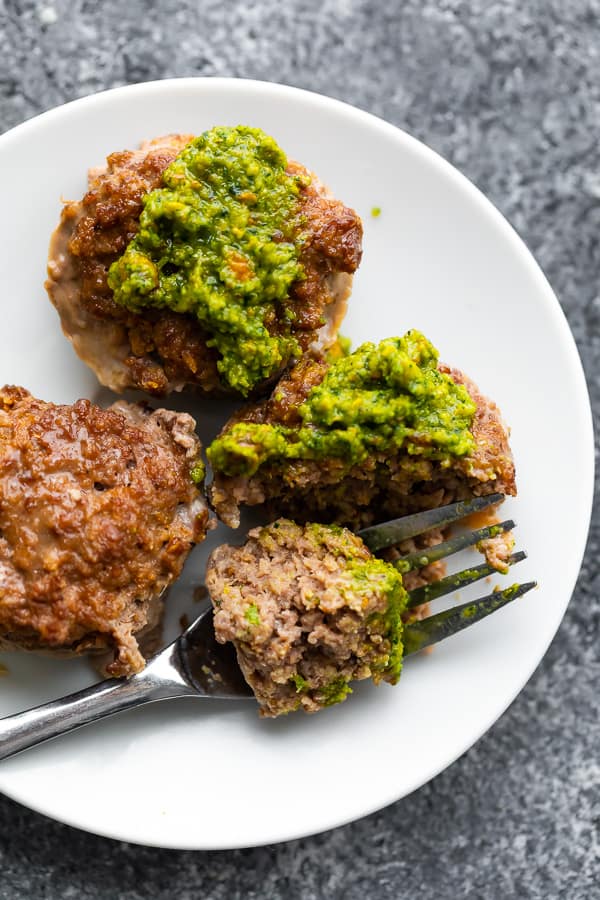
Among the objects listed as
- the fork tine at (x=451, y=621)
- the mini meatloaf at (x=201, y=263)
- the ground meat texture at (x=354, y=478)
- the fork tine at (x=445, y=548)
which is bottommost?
the fork tine at (x=451, y=621)

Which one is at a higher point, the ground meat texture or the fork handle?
the ground meat texture

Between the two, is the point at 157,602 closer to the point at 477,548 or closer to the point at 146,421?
the point at 146,421

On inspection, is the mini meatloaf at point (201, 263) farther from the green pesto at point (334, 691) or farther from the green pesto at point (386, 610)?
the green pesto at point (334, 691)

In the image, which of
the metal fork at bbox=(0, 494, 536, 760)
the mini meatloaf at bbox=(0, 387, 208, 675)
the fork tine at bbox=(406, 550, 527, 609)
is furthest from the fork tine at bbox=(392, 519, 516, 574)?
the mini meatloaf at bbox=(0, 387, 208, 675)

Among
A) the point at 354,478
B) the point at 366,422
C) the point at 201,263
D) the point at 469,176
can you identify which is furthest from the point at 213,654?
the point at 469,176

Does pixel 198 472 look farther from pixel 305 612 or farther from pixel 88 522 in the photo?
pixel 305 612

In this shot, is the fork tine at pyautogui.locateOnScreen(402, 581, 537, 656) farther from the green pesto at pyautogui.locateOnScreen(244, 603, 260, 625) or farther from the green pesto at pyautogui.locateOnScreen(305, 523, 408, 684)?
the green pesto at pyautogui.locateOnScreen(244, 603, 260, 625)

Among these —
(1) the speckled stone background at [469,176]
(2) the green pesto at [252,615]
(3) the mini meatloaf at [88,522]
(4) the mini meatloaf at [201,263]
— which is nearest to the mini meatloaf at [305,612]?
(2) the green pesto at [252,615]
